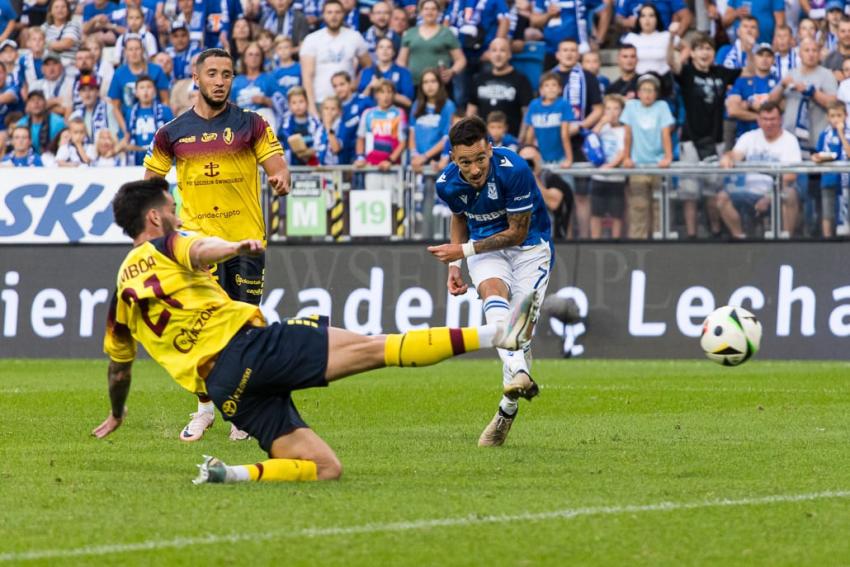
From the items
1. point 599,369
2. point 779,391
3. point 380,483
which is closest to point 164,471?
point 380,483

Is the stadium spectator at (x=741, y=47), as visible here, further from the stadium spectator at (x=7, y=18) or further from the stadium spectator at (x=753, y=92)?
the stadium spectator at (x=7, y=18)

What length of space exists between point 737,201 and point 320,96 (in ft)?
21.5

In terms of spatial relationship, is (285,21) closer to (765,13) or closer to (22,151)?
(22,151)

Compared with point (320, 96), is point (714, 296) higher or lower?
lower

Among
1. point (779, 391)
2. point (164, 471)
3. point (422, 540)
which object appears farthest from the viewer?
point (779, 391)

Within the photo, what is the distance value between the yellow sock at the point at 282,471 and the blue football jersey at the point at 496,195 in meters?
2.92

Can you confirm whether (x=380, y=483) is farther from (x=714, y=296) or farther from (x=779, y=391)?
(x=714, y=296)

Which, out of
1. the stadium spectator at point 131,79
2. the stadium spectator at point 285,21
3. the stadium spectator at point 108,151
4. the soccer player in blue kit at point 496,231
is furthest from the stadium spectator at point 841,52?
the soccer player in blue kit at point 496,231

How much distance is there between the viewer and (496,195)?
422 inches

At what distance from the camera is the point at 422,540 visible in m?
6.59

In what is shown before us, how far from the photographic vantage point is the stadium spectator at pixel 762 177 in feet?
60.5

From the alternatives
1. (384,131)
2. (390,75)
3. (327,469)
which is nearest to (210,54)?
(327,469)

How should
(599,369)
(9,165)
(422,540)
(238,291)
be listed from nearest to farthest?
(422,540)
(238,291)
(599,369)
(9,165)

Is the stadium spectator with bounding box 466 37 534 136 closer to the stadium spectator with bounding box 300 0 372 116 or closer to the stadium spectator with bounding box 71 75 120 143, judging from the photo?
the stadium spectator with bounding box 300 0 372 116
